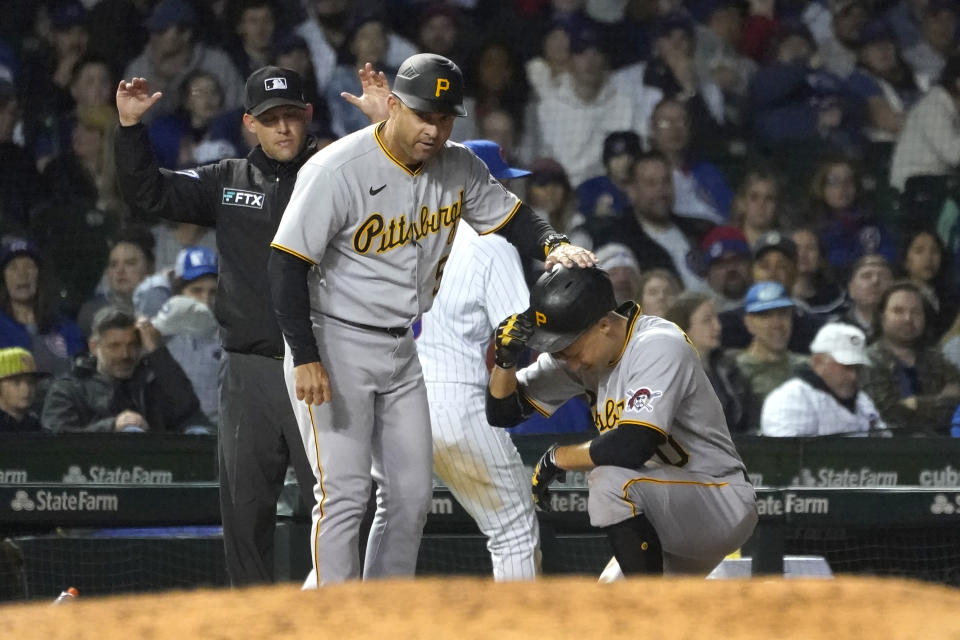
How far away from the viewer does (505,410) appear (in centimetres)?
379

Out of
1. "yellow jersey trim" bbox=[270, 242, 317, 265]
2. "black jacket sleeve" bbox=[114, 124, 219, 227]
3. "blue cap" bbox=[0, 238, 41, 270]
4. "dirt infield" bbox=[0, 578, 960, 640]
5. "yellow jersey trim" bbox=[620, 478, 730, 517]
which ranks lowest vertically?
"dirt infield" bbox=[0, 578, 960, 640]

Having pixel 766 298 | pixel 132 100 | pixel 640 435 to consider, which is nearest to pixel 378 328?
pixel 640 435

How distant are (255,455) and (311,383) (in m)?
0.55

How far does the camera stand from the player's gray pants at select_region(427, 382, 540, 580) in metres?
4.04

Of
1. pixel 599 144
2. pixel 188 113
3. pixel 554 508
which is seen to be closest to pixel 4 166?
pixel 188 113

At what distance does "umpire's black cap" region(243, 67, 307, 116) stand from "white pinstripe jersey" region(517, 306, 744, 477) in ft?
3.45

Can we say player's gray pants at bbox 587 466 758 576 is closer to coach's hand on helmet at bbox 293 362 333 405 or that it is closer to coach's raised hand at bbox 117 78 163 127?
coach's hand on helmet at bbox 293 362 333 405

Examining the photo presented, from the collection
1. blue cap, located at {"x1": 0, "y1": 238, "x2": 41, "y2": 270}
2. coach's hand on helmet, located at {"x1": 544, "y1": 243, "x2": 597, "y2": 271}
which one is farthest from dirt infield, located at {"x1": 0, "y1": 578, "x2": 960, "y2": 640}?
blue cap, located at {"x1": 0, "y1": 238, "x2": 41, "y2": 270}

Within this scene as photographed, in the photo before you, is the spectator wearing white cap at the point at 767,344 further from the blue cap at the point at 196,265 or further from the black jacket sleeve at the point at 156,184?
the black jacket sleeve at the point at 156,184

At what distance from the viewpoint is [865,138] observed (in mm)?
6996

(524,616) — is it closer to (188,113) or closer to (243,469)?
(243,469)

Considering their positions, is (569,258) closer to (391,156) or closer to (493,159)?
(391,156)

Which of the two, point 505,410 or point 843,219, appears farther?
point 843,219

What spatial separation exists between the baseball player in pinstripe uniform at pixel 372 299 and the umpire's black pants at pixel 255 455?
0.91 ft
